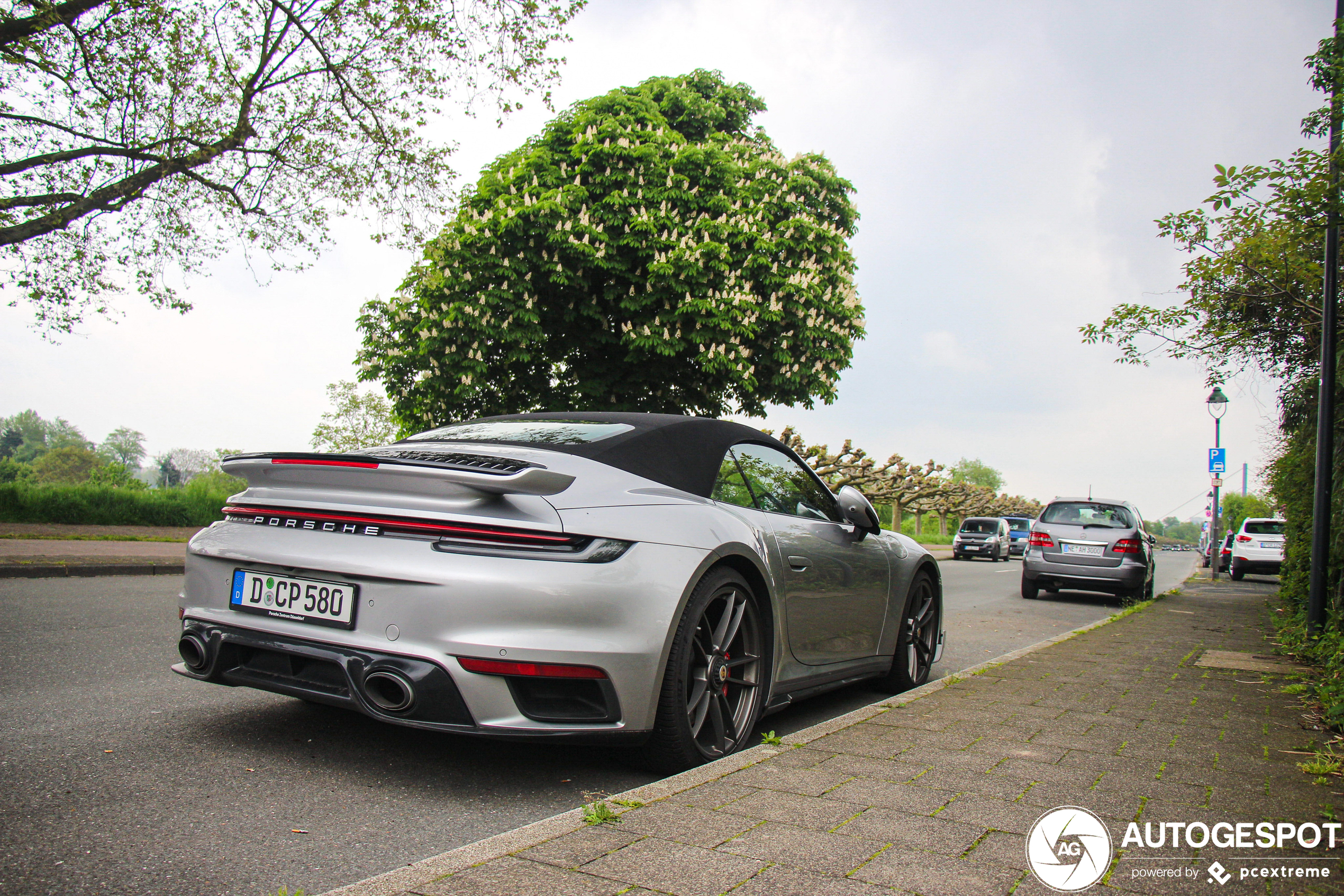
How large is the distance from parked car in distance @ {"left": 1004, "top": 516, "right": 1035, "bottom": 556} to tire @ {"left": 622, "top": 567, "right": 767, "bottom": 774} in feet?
118

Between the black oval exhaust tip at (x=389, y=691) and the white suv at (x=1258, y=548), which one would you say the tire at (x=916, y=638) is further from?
the white suv at (x=1258, y=548)

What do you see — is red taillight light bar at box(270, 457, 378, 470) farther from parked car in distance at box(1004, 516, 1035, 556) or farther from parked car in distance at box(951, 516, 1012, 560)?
parked car in distance at box(1004, 516, 1035, 556)

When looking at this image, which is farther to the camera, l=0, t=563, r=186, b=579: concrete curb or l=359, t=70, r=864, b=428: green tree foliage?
l=359, t=70, r=864, b=428: green tree foliage

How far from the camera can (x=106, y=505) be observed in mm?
20344

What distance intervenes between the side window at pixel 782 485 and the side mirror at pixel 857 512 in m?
0.06

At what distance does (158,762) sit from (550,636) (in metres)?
1.60

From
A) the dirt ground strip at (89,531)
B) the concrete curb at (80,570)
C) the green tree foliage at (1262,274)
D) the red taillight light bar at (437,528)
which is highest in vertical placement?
the green tree foliage at (1262,274)

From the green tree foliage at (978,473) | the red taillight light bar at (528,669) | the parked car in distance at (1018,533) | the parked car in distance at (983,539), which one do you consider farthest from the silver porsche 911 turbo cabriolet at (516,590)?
the green tree foliage at (978,473)

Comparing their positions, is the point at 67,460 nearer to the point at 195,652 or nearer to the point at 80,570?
the point at 80,570

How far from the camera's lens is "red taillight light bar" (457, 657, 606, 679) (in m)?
2.74

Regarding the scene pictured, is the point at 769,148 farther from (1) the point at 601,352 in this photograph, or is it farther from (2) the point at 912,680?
(2) the point at 912,680

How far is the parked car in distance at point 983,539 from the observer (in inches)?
1283

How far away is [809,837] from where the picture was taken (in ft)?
7.75

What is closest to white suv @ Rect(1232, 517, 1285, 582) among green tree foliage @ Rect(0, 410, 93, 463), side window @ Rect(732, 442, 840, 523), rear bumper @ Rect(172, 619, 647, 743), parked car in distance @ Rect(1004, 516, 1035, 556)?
parked car in distance @ Rect(1004, 516, 1035, 556)
